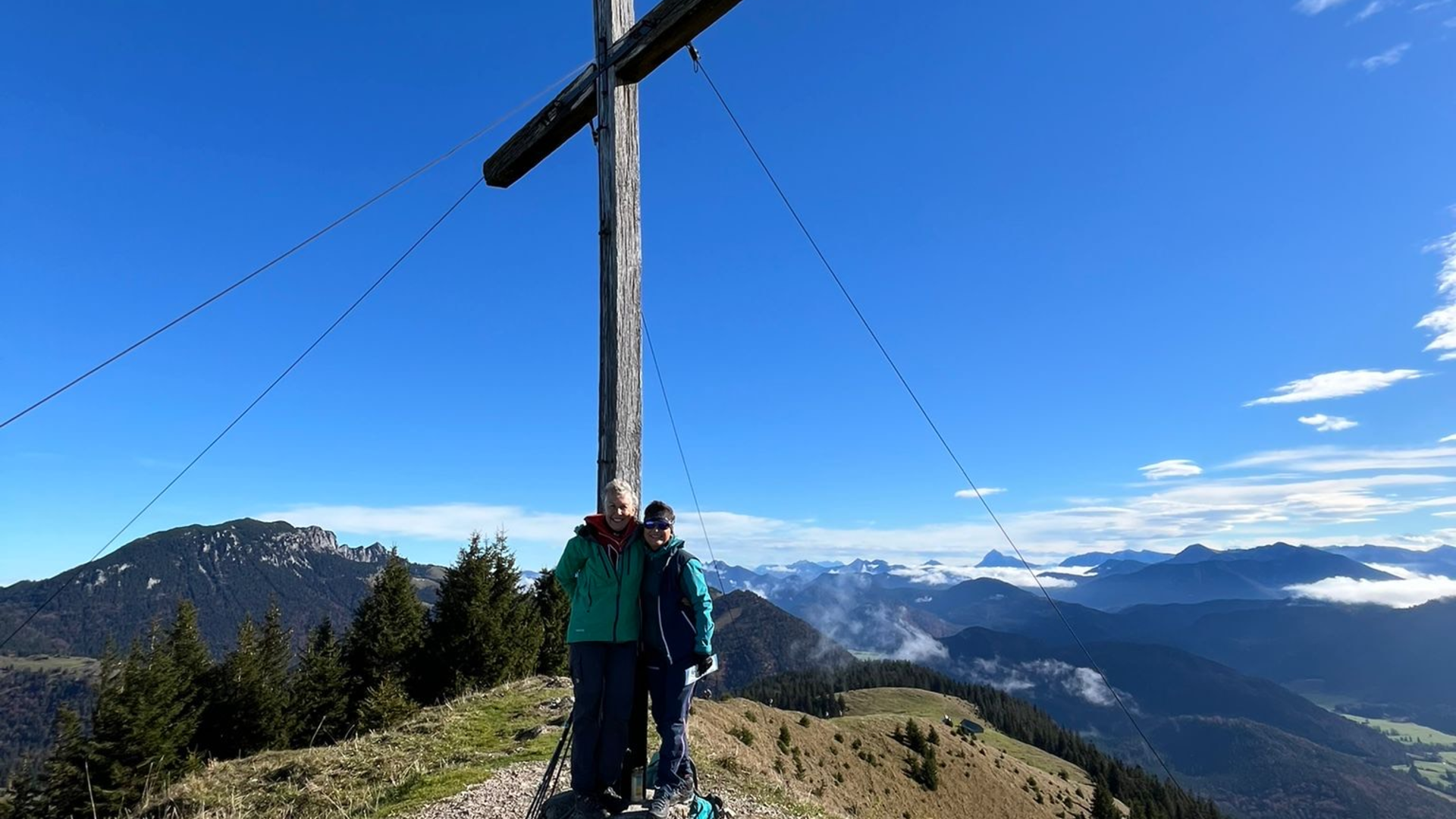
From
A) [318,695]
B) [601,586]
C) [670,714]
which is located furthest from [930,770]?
[601,586]

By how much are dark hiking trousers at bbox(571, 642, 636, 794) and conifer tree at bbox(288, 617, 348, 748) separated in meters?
36.5

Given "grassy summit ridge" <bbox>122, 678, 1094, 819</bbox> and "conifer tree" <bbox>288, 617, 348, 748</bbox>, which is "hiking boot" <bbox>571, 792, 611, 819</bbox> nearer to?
"grassy summit ridge" <bbox>122, 678, 1094, 819</bbox>

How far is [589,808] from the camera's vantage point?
613 centimetres

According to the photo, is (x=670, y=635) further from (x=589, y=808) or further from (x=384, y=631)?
(x=384, y=631)

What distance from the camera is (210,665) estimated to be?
39969mm

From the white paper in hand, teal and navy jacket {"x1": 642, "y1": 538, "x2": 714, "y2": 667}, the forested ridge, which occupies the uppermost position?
teal and navy jacket {"x1": 642, "y1": 538, "x2": 714, "y2": 667}

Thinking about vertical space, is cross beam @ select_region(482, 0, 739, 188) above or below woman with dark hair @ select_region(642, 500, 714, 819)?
above

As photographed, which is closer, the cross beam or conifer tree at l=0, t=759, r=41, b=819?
the cross beam

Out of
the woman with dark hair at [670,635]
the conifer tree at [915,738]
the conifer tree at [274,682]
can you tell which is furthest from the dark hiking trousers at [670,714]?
the conifer tree at [915,738]

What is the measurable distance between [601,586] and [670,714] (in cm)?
126

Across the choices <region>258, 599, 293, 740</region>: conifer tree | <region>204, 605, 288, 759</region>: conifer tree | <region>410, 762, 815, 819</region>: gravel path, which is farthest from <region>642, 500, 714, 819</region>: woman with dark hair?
<region>204, 605, 288, 759</region>: conifer tree

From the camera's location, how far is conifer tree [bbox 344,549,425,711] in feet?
118

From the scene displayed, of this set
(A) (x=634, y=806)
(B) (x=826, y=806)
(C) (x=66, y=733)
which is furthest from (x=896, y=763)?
(A) (x=634, y=806)

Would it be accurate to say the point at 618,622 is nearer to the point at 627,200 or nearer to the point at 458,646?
the point at 627,200
